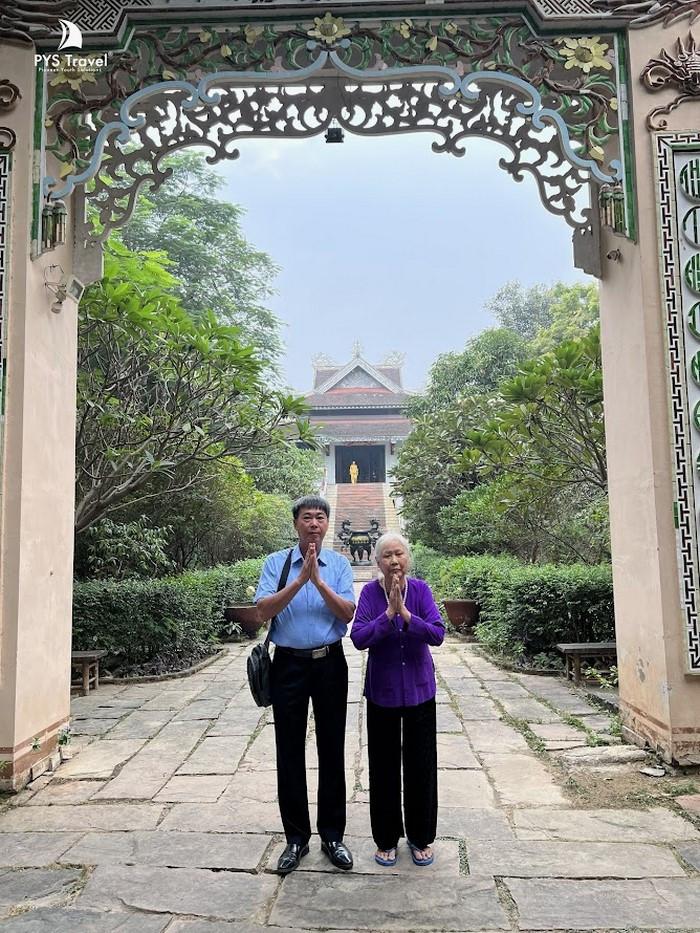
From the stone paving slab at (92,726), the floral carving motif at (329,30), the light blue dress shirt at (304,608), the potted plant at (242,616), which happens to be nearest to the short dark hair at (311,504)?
the light blue dress shirt at (304,608)

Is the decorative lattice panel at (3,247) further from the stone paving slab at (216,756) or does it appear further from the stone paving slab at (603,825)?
the stone paving slab at (603,825)

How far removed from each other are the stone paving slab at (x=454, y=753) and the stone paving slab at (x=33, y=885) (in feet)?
6.72

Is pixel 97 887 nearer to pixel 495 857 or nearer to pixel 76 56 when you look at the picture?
pixel 495 857

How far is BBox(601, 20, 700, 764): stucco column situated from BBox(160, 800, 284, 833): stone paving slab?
197 centimetres

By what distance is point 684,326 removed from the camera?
3.91 m

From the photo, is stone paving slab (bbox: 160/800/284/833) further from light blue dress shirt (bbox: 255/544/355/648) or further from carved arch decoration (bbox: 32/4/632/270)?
carved arch decoration (bbox: 32/4/632/270)

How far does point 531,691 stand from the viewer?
6.09 m

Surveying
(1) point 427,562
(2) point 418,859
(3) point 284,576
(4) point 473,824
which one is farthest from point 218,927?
(1) point 427,562

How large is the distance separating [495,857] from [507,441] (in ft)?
15.3

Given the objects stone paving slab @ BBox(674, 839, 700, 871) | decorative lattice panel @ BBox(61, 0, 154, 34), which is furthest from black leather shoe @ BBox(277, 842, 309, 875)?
decorative lattice panel @ BBox(61, 0, 154, 34)

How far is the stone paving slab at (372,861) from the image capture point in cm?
275

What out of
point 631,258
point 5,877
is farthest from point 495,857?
point 631,258

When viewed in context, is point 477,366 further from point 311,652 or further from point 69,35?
point 311,652

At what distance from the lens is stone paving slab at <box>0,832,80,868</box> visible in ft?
9.48
